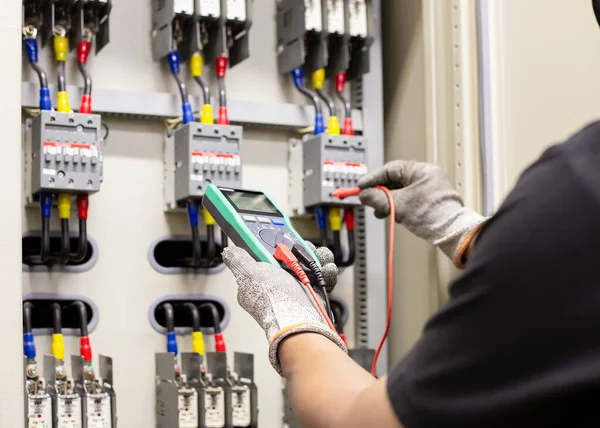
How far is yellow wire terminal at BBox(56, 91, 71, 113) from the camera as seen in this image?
172 cm

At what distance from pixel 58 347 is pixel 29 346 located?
7 cm

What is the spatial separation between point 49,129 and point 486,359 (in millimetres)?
1239

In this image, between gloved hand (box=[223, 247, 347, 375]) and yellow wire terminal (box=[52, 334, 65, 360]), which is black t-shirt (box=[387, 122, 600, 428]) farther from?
yellow wire terminal (box=[52, 334, 65, 360])

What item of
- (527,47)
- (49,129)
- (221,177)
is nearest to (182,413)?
(221,177)

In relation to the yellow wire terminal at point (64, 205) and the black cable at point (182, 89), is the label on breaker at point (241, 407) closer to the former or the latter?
the yellow wire terminal at point (64, 205)

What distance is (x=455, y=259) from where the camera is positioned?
170 centimetres

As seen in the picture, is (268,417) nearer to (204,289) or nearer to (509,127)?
(204,289)

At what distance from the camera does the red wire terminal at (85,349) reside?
173cm

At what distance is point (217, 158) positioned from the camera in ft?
5.96

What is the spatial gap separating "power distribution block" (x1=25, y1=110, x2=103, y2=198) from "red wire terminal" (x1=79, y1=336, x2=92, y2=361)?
12.3 inches

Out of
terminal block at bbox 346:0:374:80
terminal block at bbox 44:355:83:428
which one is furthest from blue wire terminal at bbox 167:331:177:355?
terminal block at bbox 346:0:374:80

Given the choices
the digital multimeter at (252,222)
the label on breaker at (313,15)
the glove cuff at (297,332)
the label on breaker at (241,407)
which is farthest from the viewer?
the label on breaker at (313,15)

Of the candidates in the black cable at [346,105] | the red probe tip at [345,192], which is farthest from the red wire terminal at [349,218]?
the black cable at [346,105]

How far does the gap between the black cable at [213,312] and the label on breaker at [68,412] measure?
13.7 inches
